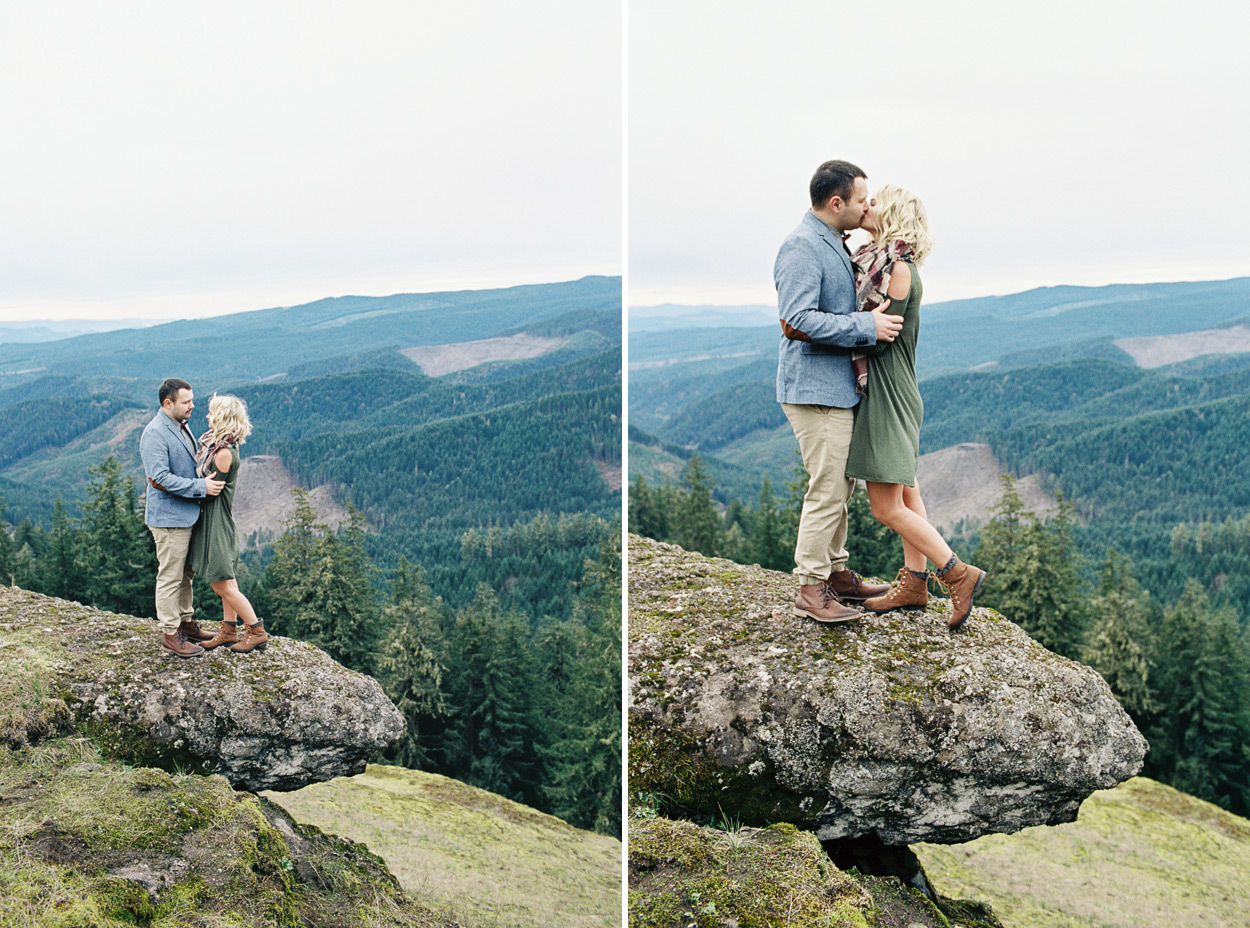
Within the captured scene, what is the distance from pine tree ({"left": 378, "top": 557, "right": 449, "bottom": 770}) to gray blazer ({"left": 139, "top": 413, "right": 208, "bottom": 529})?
10.0 metres

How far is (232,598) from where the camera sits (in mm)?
5023

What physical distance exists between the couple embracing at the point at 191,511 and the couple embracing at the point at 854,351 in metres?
3.53

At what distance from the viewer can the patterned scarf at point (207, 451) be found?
4.84m

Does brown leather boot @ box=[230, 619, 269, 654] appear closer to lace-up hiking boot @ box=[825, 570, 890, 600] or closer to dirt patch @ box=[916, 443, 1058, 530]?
lace-up hiking boot @ box=[825, 570, 890, 600]

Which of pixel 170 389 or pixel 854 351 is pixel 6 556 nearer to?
pixel 170 389

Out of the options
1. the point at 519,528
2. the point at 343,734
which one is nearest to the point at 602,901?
the point at 343,734

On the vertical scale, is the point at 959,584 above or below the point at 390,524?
above

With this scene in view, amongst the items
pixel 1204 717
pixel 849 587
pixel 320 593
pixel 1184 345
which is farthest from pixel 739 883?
pixel 1184 345

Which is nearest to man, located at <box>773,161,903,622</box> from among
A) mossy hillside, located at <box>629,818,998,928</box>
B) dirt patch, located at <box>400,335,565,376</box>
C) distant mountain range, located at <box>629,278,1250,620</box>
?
mossy hillside, located at <box>629,818,998,928</box>

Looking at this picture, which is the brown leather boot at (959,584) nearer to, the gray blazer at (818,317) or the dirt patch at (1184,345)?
the gray blazer at (818,317)

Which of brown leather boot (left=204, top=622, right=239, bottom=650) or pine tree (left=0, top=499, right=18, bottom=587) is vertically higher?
brown leather boot (left=204, top=622, right=239, bottom=650)

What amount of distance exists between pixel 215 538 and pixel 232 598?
0.41 m

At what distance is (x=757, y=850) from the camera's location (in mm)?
3832

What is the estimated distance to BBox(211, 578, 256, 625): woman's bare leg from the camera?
197 inches
